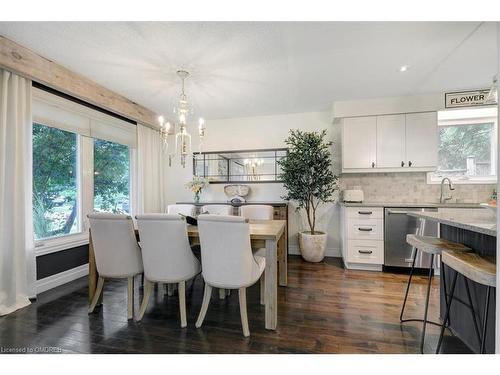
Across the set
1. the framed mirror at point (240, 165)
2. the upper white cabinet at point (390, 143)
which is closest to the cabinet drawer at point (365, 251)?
the upper white cabinet at point (390, 143)

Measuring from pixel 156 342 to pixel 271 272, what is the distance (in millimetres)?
972

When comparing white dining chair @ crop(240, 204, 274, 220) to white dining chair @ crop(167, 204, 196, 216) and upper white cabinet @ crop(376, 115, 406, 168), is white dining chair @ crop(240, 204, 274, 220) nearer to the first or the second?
white dining chair @ crop(167, 204, 196, 216)

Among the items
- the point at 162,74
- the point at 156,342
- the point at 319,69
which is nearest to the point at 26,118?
the point at 162,74

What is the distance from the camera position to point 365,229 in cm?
315

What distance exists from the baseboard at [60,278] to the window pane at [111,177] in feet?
2.65

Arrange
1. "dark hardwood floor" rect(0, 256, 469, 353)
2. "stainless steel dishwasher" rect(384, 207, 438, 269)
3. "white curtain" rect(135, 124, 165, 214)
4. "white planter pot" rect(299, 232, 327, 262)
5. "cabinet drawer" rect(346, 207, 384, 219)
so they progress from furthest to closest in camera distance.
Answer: "white curtain" rect(135, 124, 165, 214)
"white planter pot" rect(299, 232, 327, 262)
"cabinet drawer" rect(346, 207, 384, 219)
"stainless steel dishwasher" rect(384, 207, 438, 269)
"dark hardwood floor" rect(0, 256, 469, 353)

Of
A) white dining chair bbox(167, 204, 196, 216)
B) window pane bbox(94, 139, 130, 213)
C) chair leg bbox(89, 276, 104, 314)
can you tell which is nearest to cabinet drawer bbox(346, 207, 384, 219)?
white dining chair bbox(167, 204, 196, 216)

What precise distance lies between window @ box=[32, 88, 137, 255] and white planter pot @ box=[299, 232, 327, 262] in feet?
9.80

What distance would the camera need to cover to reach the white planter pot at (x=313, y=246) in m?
3.38

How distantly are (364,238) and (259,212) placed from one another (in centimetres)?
153

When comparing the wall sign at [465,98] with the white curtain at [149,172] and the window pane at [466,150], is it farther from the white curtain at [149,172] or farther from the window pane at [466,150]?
the white curtain at [149,172]

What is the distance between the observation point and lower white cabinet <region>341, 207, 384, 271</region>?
3.11m

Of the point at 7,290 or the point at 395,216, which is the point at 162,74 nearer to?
the point at 7,290
